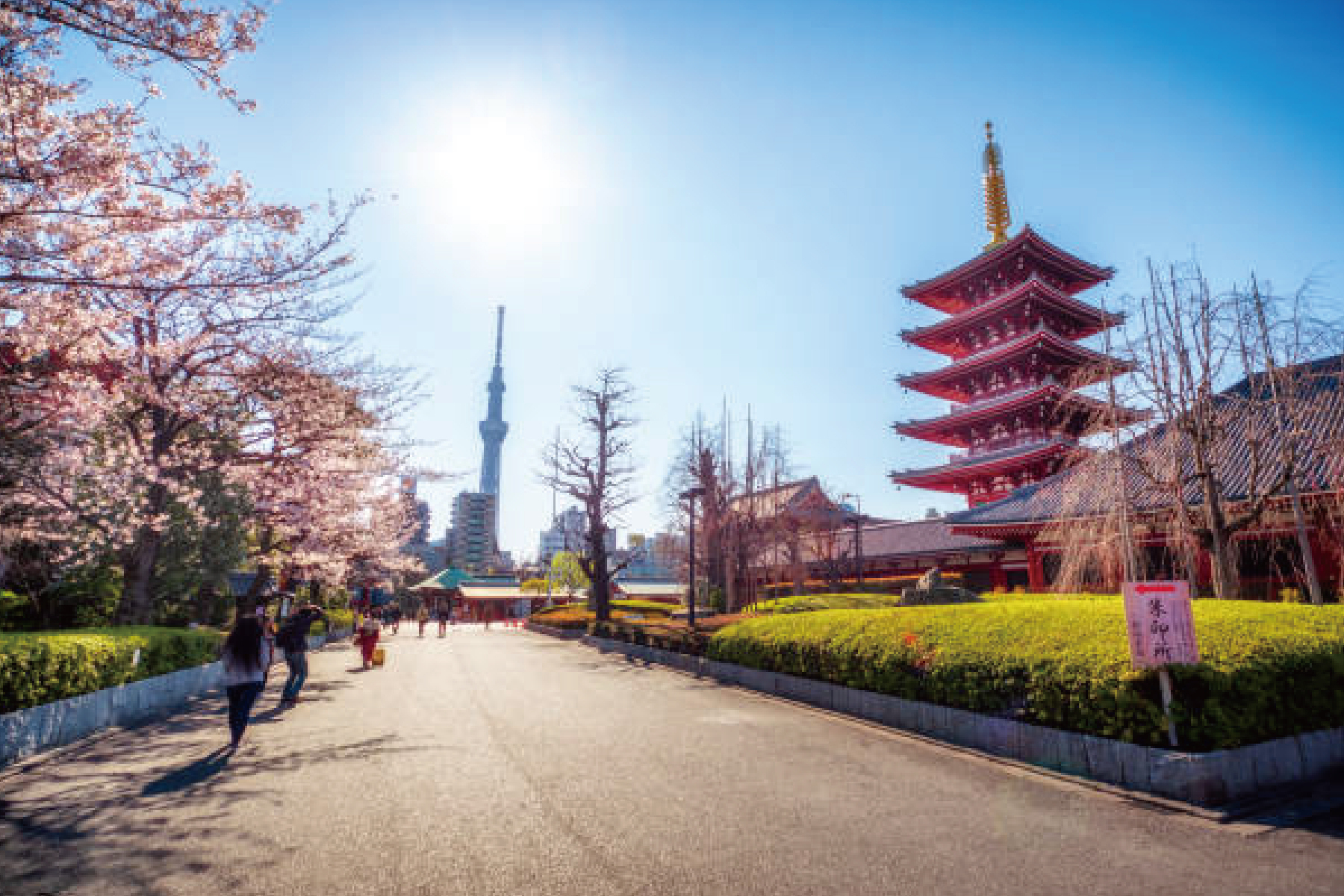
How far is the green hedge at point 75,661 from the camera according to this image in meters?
6.88

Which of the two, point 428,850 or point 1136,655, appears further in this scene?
point 1136,655

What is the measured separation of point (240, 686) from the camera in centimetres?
764

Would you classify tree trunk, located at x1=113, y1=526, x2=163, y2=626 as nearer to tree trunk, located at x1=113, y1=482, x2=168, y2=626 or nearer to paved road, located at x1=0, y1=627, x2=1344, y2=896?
tree trunk, located at x1=113, y1=482, x2=168, y2=626

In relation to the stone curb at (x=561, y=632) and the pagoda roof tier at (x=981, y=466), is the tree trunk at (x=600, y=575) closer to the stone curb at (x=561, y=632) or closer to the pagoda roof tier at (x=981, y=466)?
the stone curb at (x=561, y=632)

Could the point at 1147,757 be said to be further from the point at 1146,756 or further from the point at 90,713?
the point at 90,713

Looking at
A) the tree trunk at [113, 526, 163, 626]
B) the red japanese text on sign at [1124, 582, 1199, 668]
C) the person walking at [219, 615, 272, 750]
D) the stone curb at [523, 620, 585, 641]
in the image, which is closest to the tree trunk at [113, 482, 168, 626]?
the tree trunk at [113, 526, 163, 626]

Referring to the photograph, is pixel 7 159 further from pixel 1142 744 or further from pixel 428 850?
pixel 1142 744

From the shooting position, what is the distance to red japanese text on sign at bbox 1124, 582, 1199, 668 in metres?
5.58

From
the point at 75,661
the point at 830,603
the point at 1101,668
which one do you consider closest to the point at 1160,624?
the point at 1101,668

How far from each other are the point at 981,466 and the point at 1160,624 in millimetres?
23115

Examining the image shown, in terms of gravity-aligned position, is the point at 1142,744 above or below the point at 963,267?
below

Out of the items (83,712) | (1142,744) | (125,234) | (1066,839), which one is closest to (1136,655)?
(1142,744)

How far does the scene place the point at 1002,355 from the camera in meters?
28.4

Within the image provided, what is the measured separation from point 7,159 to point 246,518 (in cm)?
1212
